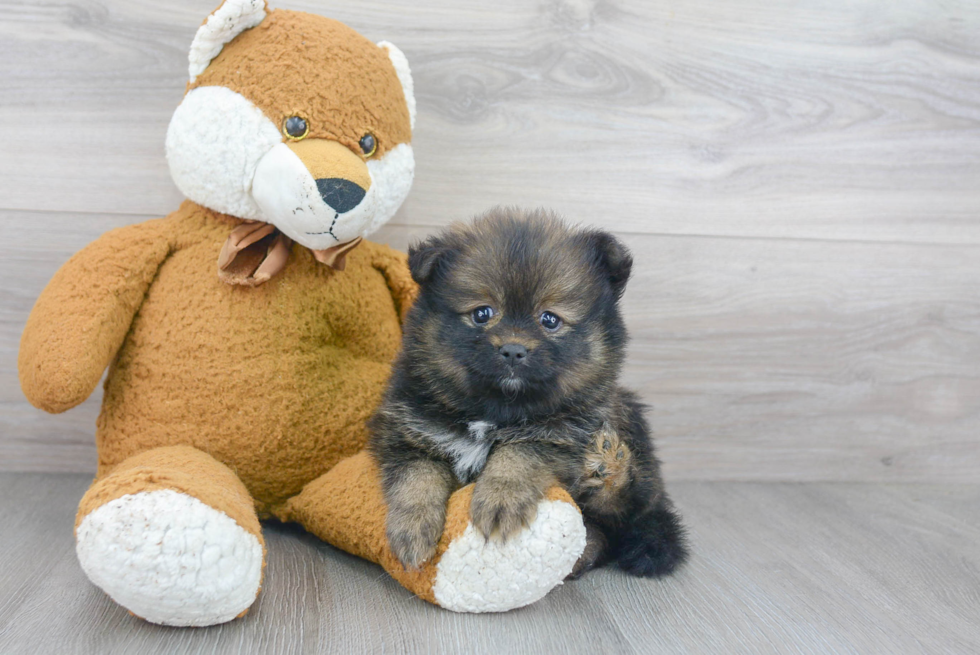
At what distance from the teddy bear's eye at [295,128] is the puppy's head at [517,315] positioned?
13.4 inches

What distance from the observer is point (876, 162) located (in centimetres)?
224

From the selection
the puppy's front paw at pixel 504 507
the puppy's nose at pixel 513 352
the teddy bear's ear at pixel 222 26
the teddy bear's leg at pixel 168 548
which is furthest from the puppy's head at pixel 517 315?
the teddy bear's ear at pixel 222 26

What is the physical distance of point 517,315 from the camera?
55.4 inches

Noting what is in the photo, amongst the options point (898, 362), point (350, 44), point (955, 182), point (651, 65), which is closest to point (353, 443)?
point (350, 44)

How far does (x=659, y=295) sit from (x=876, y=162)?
76 cm

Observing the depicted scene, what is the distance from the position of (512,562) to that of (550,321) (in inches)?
17.6

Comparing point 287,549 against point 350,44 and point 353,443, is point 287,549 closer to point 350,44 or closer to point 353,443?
point 353,443

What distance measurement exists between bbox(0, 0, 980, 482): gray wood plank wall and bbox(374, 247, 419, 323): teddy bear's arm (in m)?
0.26

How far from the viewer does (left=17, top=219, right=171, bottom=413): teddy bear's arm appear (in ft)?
4.93

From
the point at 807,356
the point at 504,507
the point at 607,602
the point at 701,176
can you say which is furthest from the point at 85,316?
the point at 807,356

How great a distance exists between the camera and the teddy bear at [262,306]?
1487mm

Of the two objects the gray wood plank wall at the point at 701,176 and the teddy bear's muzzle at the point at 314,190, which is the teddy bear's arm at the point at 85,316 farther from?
the gray wood plank wall at the point at 701,176

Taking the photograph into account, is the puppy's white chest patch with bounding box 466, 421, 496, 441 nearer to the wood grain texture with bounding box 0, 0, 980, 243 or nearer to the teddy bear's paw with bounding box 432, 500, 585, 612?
the teddy bear's paw with bounding box 432, 500, 585, 612

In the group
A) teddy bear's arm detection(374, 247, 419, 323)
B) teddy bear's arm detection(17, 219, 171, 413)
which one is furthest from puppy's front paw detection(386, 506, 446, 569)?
teddy bear's arm detection(17, 219, 171, 413)
